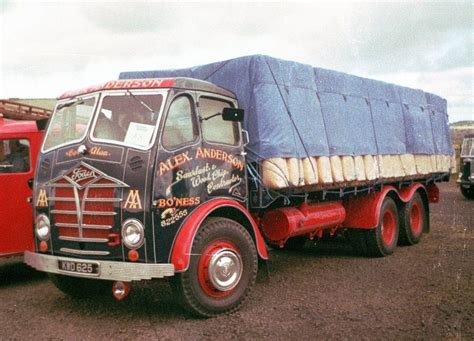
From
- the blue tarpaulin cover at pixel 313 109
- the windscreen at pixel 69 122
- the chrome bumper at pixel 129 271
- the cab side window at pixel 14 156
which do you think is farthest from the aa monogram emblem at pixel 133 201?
the cab side window at pixel 14 156

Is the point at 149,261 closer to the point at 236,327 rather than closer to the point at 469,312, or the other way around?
the point at 236,327

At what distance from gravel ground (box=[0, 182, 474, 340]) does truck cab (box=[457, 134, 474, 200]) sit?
11.9 m

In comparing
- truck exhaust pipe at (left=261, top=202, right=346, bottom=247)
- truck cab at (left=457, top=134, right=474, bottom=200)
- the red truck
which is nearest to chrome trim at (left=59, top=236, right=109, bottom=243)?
the red truck

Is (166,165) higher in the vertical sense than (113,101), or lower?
lower

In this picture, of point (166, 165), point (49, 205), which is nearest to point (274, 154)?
point (166, 165)

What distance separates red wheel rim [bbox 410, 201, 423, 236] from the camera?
1027cm

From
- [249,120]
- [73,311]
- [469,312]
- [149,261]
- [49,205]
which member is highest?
[249,120]

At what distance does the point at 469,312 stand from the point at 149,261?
10.8 feet

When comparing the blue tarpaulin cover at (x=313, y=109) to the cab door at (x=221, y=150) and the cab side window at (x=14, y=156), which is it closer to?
the cab door at (x=221, y=150)

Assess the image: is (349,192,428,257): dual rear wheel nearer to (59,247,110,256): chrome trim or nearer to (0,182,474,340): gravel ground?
(0,182,474,340): gravel ground

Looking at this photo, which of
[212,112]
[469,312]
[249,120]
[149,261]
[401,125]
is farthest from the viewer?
[401,125]

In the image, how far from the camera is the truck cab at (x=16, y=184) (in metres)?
6.97

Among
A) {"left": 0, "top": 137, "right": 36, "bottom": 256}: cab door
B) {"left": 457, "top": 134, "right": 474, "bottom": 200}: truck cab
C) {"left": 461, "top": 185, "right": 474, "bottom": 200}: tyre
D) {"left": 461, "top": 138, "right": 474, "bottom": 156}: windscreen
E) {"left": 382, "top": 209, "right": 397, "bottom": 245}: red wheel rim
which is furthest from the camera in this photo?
{"left": 461, "top": 138, "right": 474, "bottom": 156}: windscreen

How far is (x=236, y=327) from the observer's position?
5.14 metres
